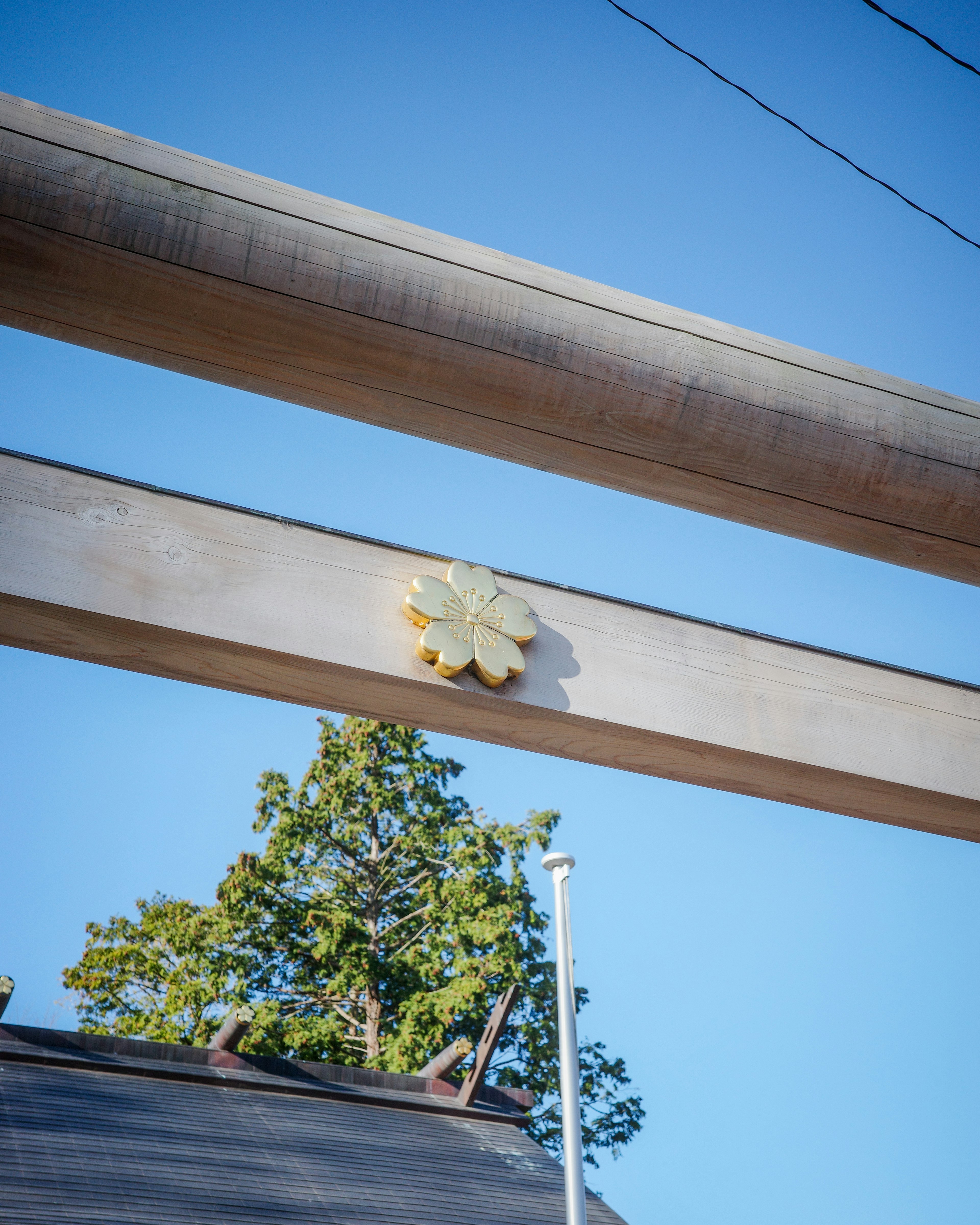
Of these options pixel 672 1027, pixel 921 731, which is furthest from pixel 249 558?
pixel 672 1027

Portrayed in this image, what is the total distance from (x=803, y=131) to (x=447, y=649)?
1676 millimetres

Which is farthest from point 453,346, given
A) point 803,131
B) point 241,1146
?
point 241,1146

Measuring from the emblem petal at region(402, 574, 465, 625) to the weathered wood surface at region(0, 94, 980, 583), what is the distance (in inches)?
18.8

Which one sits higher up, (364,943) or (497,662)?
(364,943)

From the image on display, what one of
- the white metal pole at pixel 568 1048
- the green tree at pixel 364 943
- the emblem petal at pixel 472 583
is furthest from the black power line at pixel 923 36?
the green tree at pixel 364 943

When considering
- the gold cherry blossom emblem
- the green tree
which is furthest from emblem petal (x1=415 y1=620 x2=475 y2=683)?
the green tree

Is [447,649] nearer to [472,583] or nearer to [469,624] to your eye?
[469,624]

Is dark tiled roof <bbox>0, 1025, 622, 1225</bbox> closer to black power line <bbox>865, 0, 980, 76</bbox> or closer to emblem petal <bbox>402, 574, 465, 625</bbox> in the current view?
emblem petal <bbox>402, 574, 465, 625</bbox>

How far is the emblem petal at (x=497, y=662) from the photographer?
1884mm

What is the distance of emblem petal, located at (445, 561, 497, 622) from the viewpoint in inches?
78.1

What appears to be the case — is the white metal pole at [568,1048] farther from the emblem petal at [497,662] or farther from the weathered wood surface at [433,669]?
the emblem petal at [497,662]

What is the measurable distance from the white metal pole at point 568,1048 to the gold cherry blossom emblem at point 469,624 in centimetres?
395

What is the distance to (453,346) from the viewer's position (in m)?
1.39

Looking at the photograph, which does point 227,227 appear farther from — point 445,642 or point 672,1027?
point 672,1027
